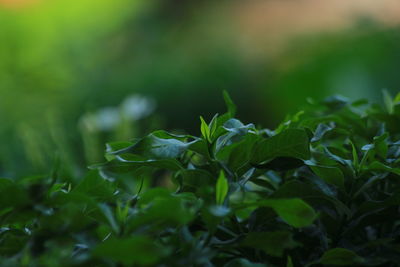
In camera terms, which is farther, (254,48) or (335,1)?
(335,1)

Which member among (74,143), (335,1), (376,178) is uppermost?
(376,178)

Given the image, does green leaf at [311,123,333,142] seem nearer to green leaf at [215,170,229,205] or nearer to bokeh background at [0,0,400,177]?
green leaf at [215,170,229,205]

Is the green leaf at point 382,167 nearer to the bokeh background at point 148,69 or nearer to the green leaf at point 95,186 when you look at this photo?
the green leaf at point 95,186

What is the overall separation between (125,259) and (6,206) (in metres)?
0.09

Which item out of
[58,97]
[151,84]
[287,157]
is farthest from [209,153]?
[151,84]

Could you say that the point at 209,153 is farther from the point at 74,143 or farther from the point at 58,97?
the point at 58,97

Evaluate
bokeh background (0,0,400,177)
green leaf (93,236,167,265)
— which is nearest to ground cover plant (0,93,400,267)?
green leaf (93,236,167,265)

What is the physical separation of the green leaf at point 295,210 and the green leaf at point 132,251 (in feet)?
0.26

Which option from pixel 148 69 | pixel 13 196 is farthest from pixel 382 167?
pixel 148 69

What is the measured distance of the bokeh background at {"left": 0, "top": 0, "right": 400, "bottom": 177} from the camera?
1.88m

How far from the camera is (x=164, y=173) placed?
175cm

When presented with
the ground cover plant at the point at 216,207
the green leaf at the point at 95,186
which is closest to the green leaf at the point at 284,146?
the ground cover plant at the point at 216,207

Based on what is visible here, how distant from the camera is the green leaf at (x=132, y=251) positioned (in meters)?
0.30

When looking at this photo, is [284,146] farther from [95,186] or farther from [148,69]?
[148,69]
